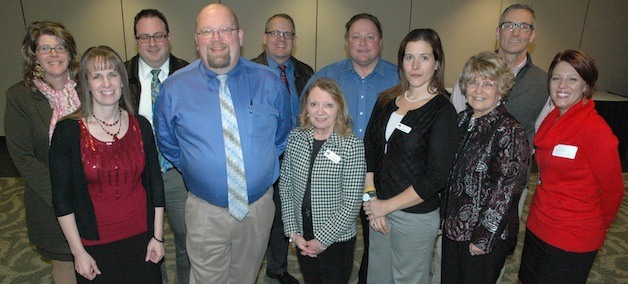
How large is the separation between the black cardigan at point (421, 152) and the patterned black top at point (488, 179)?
0.10m

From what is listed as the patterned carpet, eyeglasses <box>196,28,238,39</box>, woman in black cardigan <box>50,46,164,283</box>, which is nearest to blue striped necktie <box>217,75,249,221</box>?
eyeglasses <box>196,28,238,39</box>

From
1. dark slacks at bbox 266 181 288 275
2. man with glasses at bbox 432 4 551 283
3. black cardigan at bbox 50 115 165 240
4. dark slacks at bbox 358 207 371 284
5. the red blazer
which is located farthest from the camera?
dark slacks at bbox 266 181 288 275

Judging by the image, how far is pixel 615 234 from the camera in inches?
149

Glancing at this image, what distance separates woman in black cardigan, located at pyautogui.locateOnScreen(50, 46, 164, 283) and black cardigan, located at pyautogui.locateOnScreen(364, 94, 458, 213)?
1.21 m

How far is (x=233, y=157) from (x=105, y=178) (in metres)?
0.60

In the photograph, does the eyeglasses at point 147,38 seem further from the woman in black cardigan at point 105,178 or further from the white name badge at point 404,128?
the white name badge at point 404,128

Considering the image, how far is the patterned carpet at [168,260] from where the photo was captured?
3014 mm

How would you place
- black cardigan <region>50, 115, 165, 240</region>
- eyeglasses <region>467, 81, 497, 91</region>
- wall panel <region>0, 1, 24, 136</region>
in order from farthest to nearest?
1. wall panel <region>0, 1, 24, 136</region>
2. eyeglasses <region>467, 81, 497, 91</region>
3. black cardigan <region>50, 115, 165, 240</region>

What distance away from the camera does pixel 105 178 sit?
1.82 metres

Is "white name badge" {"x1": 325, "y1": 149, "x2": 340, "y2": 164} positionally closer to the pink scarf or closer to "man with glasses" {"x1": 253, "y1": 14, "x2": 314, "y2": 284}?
"man with glasses" {"x1": 253, "y1": 14, "x2": 314, "y2": 284}

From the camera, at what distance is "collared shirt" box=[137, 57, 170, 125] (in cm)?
251

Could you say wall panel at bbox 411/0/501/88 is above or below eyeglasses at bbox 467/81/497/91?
above

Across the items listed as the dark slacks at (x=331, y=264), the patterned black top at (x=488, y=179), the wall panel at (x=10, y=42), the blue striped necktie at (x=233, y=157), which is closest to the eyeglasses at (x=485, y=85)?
the patterned black top at (x=488, y=179)

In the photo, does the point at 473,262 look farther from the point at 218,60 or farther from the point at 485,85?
the point at 218,60
